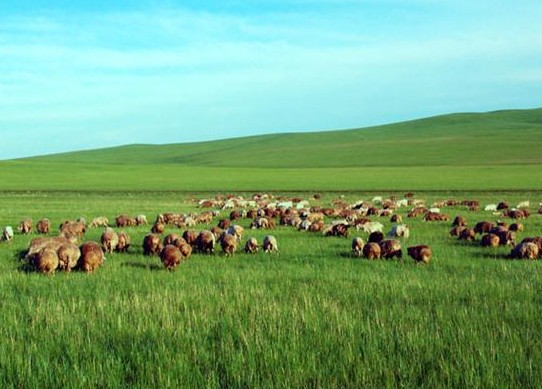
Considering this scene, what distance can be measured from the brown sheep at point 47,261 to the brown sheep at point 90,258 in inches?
20.0

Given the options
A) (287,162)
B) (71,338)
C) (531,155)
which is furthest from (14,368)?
(287,162)

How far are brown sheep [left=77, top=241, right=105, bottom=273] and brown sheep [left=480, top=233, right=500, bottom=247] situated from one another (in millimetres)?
9690

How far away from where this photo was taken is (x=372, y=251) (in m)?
13.2

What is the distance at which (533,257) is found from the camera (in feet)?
42.2

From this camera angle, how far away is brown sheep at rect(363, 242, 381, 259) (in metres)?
13.1

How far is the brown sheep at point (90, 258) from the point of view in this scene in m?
11.7

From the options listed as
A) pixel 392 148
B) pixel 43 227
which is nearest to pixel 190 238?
pixel 43 227

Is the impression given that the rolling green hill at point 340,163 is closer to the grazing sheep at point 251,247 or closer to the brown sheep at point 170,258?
the grazing sheep at point 251,247

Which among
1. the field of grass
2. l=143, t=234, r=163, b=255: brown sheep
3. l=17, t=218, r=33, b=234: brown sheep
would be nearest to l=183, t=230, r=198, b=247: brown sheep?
l=143, t=234, r=163, b=255: brown sheep

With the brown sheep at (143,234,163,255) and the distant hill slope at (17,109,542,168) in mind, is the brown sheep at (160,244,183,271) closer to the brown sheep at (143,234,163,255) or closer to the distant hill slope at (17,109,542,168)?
the brown sheep at (143,234,163,255)

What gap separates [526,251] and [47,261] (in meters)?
10.3

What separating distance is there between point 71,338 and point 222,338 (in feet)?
5.57

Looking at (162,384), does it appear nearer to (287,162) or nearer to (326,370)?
(326,370)

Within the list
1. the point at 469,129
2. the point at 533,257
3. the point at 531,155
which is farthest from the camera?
the point at 469,129
